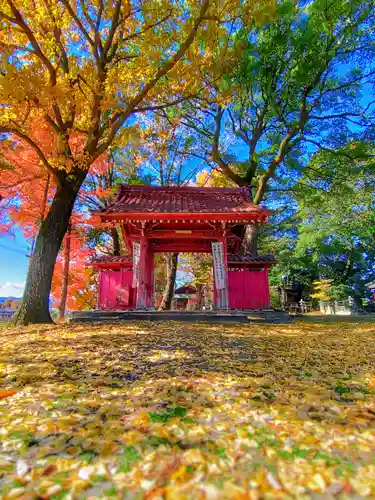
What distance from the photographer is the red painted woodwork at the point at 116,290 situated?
10.8 meters

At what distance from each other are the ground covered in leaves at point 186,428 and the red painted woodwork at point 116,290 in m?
7.58

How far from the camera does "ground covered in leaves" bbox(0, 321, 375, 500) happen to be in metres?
1.11

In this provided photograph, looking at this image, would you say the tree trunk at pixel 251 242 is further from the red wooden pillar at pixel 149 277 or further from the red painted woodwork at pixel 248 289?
the red wooden pillar at pixel 149 277

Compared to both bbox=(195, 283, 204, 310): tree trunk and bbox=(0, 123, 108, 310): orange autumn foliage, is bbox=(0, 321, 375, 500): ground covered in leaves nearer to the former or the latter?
bbox=(0, 123, 108, 310): orange autumn foliage

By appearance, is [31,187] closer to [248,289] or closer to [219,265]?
[219,265]

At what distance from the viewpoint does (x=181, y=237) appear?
9867 mm

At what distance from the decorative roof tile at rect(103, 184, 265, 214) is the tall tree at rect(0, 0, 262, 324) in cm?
252

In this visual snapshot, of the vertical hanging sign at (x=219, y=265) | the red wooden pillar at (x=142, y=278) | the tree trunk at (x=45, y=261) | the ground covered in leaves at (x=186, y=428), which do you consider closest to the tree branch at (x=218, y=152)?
the vertical hanging sign at (x=219, y=265)

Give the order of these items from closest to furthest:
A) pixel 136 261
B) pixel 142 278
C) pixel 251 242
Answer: pixel 142 278
pixel 136 261
pixel 251 242

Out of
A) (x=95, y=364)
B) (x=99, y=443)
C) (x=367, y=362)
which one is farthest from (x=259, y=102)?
(x=99, y=443)

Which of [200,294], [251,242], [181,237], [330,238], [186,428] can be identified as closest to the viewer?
[186,428]

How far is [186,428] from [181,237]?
332 inches

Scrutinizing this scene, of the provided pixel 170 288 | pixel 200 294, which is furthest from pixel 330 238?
pixel 170 288

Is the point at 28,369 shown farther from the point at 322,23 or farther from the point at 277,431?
the point at 322,23
